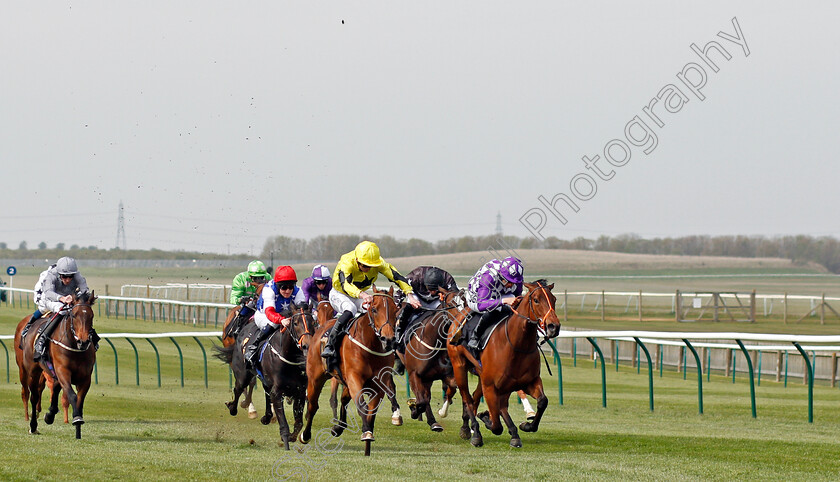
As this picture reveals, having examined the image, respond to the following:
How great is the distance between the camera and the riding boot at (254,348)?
10.5 metres

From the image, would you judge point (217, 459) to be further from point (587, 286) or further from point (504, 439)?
point (587, 286)

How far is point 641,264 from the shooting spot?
2510 inches

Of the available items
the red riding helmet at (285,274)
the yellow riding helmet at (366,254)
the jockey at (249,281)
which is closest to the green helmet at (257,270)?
the jockey at (249,281)

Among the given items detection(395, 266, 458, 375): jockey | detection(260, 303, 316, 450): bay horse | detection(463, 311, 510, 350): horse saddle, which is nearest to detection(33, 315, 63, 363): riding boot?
detection(260, 303, 316, 450): bay horse

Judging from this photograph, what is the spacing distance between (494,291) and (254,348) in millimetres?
2465

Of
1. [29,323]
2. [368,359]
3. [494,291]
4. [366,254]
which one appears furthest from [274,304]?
[29,323]

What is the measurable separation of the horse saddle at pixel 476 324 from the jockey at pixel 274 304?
1639 millimetres

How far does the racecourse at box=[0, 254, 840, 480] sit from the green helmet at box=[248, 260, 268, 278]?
1.69 meters

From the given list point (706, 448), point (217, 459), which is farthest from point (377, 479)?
point (706, 448)

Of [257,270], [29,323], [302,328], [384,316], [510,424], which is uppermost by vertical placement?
[257,270]

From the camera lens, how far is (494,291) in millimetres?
9766

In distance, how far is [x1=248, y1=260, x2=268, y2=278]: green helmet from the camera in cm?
1313

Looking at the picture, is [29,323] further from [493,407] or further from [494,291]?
[493,407]

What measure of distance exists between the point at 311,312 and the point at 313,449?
1566 millimetres
